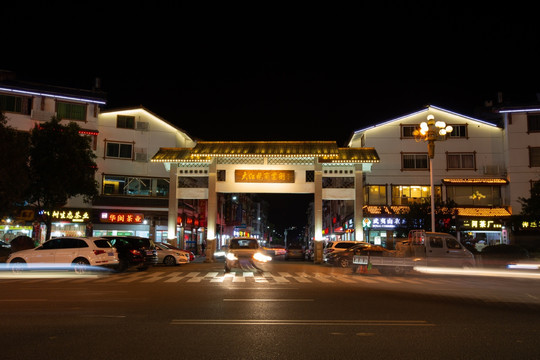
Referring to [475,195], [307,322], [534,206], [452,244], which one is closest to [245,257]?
[452,244]

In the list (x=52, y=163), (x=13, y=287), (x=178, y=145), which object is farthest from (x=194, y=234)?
(x=13, y=287)

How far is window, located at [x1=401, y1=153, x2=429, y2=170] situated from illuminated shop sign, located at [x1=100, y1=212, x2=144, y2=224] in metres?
22.9

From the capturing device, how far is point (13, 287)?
14.8 metres

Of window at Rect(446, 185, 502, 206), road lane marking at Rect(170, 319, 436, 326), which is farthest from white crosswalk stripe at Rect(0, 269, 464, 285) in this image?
window at Rect(446, 185, 502, 206)

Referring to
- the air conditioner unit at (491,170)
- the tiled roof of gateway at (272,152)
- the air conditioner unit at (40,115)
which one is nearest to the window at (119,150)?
the air conditioner unit at (40,115)

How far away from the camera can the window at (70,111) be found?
38625 mm

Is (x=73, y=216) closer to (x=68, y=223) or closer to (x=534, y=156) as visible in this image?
(x=68, y=223)

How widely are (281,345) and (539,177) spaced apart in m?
38.2

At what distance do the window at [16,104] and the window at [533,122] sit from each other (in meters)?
39.7

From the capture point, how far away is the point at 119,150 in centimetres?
4172

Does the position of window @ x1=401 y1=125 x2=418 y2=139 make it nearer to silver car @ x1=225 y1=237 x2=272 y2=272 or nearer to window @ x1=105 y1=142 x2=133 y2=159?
window @ x1=105 y1=142 x2=133 y2=159

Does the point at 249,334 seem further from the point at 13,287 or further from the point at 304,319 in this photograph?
the point at 13,287

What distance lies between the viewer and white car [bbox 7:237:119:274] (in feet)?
67.3

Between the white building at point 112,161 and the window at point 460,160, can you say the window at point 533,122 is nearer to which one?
the window at point 460,160
